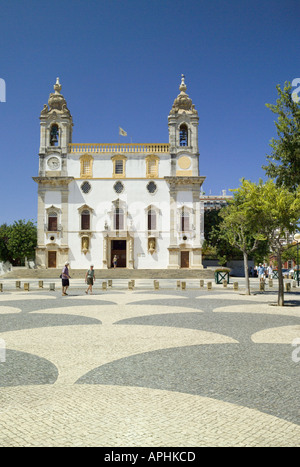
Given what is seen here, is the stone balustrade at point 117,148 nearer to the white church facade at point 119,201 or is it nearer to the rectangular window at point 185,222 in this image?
the white church facade at point 119,201

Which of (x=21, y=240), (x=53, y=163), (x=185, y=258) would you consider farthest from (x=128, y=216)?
(x=21, y=240)

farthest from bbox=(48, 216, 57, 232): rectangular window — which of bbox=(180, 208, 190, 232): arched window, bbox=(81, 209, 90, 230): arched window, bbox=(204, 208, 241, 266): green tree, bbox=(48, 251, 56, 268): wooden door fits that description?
bbox=(204, 208, 241, 266): green tree

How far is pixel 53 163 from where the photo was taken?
142ft

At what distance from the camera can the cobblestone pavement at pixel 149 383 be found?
384 cm

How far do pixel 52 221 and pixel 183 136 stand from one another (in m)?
17.9

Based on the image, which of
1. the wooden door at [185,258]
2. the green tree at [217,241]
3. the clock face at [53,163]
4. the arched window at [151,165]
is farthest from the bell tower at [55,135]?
the green tree at [217,241]

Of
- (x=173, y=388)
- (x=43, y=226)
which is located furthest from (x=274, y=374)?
(x=43, y=226)

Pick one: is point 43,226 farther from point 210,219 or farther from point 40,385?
point 40,385

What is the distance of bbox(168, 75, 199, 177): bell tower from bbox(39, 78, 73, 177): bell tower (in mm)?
11888

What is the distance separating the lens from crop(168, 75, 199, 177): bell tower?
43.0 meters

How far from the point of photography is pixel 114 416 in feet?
13.9

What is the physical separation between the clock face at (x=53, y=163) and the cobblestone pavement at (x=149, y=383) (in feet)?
113

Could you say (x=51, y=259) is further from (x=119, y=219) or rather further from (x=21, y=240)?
(x=21, y=240)
